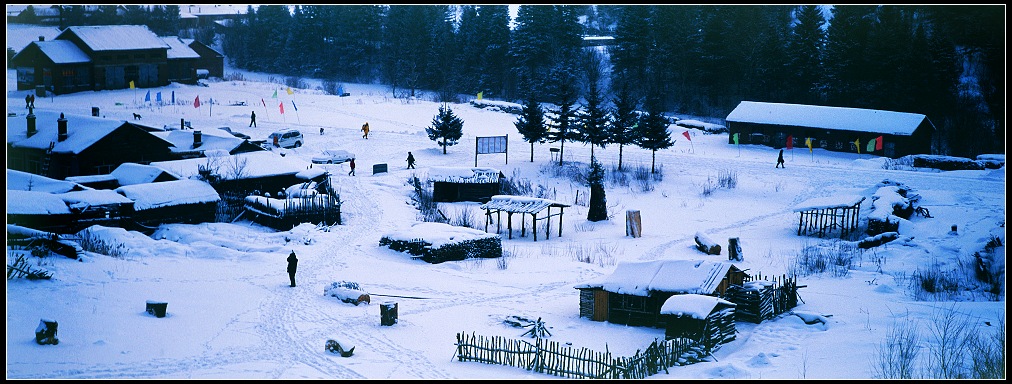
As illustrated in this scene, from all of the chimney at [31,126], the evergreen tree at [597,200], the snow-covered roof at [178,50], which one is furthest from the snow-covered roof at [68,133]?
the snow-covered roof at [178,50]

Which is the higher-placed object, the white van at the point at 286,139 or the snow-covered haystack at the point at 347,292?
the white van at the point at 286,139

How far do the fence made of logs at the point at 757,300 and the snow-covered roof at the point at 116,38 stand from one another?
5597 cm

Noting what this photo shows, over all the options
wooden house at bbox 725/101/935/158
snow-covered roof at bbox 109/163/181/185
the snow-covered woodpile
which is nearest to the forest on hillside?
wooden house at bbox 725/101/935/158

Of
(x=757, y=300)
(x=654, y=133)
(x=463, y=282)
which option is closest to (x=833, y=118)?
(x=654, y=133)

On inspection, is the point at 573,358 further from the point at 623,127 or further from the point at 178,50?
the point at 178,50

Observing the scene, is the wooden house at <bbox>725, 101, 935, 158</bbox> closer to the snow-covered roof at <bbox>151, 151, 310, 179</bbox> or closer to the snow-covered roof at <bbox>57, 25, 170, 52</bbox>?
the snow-covered roof at <bbox>151, 151, 310, 179</bbox>

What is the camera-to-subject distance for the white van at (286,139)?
55.5 meters

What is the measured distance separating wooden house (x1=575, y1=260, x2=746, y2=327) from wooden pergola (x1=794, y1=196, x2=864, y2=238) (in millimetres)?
12727

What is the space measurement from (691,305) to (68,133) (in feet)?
108

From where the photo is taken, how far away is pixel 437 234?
3375cm

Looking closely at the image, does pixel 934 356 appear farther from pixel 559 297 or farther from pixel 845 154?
pixel 845 154

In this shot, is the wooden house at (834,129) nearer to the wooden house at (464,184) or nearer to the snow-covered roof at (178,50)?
the wooden house at (464,184)

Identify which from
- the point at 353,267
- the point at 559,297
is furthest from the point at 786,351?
the point at 353,267

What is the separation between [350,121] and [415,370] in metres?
45.5
